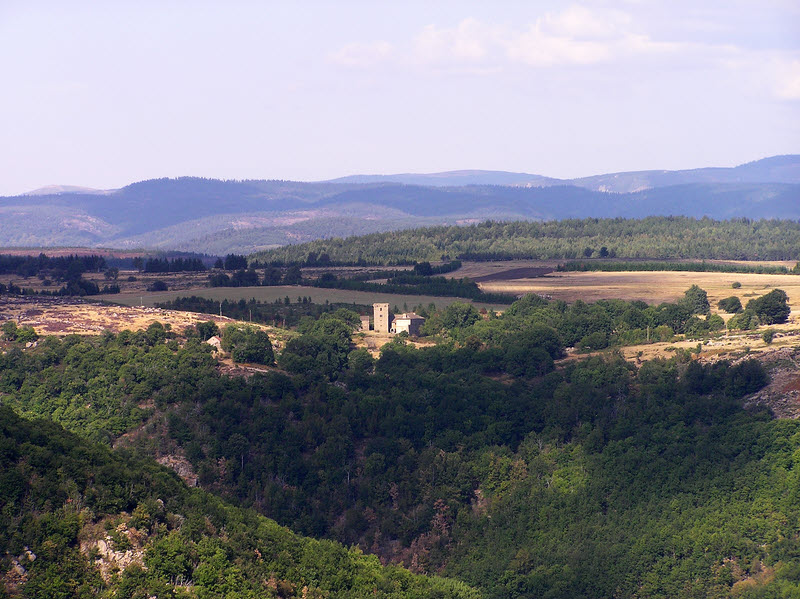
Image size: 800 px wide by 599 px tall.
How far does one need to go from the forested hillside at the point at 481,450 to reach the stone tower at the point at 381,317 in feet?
A: 75.8

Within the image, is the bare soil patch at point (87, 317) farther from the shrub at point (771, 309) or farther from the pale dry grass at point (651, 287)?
the pale dry grass at point (651, 287)

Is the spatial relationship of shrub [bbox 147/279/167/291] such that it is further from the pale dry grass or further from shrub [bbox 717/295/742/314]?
shrub [bbox 717/295/742/314]

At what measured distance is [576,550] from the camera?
3219 inches

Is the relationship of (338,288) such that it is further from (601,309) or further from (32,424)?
(32,424)

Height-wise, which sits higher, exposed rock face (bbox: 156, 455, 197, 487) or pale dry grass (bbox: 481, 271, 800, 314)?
pale dry grass (bbox: 481, 271, 800, 314)

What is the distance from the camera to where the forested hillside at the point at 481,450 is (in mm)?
79125

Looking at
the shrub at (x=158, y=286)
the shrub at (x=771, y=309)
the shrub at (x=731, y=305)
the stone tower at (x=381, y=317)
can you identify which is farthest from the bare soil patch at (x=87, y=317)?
the shrub at (x=731, y=305)

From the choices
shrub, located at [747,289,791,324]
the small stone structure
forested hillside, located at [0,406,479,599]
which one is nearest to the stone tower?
the small stone structure

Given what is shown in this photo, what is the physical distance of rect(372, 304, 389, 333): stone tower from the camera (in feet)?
475

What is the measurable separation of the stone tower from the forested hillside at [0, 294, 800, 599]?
909 inches

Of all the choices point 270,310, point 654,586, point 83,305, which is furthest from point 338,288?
point 654,586

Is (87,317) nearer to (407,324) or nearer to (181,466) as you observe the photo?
(407,324)

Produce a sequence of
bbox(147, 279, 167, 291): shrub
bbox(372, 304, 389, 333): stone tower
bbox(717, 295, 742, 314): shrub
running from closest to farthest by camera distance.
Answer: bbox(372, 304, 389, 333): stone tower
bbox(717, 295, 742, 314): shrub
bbox(147, 279, 167, 291): shrub

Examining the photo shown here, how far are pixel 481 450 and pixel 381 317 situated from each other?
48.5 meters
